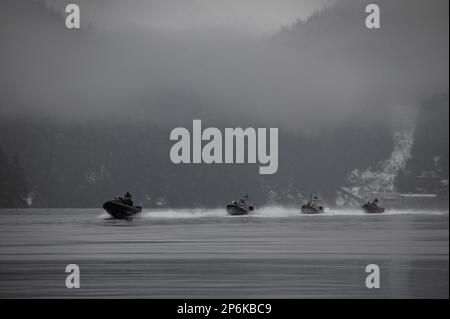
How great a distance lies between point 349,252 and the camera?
46.0m

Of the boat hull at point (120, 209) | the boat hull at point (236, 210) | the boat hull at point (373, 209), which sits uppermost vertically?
the boat hull at point (120, 209)

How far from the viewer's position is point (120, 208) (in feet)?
302

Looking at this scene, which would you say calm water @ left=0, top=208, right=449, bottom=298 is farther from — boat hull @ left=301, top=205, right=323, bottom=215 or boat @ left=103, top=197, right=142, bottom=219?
boat hull @ left=301, top=205, right=323, bottom=215

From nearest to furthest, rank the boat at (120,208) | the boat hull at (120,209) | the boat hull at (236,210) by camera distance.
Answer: the boat hull at (120,209), the boat at (120,208), the boat hull at (236,210)

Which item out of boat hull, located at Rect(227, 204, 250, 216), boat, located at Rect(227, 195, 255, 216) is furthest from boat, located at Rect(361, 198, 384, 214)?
boat hull, located at Rect(227, 204, 250, 216)

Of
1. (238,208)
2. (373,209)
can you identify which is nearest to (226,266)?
(238,208)

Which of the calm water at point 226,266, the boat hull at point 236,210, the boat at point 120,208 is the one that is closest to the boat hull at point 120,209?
the boat at point 120,208

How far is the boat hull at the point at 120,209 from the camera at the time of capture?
3561 inches

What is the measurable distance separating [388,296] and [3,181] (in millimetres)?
175279

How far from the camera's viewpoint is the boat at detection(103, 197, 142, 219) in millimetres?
90562

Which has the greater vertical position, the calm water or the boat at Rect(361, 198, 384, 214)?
the calm water

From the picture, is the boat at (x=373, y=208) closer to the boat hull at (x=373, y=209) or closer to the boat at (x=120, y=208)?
the boat hull at (x=373, y=209)

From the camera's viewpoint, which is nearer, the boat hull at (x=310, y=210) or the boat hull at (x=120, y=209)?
the boat hull at (x=120, y=209)

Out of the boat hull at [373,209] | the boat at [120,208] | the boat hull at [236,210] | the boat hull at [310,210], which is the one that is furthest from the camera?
the boat hull at [373,209]
